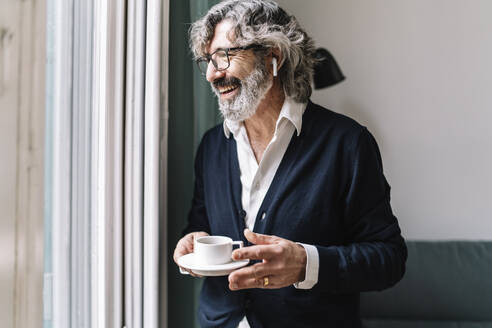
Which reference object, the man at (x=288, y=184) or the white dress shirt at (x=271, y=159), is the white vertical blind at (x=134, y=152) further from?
the white dress shirt at (x=271, y=159)

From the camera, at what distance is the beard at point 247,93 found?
1110mm

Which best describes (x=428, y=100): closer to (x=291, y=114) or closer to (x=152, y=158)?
(x=291, y=114)

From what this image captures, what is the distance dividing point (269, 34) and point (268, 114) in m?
0.25

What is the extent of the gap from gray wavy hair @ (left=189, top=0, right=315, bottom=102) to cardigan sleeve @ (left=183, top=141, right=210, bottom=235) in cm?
39

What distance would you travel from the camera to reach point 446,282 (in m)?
1.59

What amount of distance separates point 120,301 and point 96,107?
0.60m

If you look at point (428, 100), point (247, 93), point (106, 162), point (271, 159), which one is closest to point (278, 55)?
point (247, 93)

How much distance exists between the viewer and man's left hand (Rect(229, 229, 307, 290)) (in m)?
0.83

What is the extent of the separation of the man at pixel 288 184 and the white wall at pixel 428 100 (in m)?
0.85

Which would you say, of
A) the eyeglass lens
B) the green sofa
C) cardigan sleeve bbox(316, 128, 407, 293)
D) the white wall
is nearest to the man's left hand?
cardigan sleeve bbox(316, 128, 407, 293)

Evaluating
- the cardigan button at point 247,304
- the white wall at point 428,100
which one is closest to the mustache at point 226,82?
the cardigan button at point 247,304

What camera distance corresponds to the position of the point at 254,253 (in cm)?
83

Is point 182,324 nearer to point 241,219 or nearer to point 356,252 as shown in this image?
point 241,219

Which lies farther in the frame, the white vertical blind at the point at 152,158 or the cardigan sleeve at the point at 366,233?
the white vertical blind at the point at 152,158
